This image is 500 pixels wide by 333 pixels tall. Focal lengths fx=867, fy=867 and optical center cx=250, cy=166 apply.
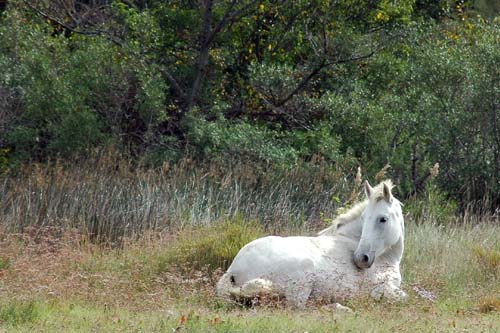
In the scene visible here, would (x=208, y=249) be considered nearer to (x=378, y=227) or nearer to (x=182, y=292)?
(x=182, y=292)

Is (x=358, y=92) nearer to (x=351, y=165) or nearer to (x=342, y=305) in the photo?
(x=351, y=165)

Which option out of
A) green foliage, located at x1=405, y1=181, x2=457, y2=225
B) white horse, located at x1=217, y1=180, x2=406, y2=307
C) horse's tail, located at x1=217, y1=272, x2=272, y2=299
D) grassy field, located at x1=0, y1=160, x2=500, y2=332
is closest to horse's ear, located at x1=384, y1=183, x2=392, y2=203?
white horse, located at x1=217, y1=180, x2=406, y2=307

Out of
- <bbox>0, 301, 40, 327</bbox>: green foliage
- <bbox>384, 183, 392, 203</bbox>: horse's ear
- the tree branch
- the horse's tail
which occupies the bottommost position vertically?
<bbox>0, 301, 40, 327</bbox>: green foliage

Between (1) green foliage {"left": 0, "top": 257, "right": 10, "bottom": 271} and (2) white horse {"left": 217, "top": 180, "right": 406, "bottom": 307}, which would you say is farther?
(1) green foliage {"left": 0, "top": 257, "right": 10, "bottom": 271}

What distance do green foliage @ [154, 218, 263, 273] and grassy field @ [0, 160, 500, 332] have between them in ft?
0.05

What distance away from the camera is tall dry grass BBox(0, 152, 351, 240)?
12.8 meters

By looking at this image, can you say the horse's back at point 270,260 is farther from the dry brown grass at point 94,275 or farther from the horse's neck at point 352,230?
the horse's neck at point 352,230

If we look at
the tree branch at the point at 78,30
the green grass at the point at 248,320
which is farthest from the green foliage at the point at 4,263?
the tree branch at the point at 78,30

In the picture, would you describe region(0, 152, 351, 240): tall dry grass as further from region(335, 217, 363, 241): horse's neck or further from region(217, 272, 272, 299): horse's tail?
region(217, 272, 272, 299): horse's tail

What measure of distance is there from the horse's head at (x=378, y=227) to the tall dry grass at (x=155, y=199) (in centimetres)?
314

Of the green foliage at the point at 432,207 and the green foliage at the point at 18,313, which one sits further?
the green foliage at the point at 432,207

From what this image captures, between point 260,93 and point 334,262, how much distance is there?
8.92 metres

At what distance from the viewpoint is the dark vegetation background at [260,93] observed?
51.5 ft

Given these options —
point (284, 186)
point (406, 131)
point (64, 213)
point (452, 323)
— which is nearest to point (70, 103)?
point (64, 213)
